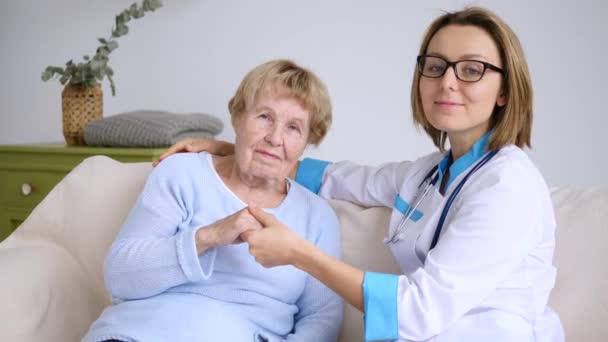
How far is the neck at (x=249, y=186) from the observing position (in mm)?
1558

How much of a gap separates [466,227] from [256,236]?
371 mm

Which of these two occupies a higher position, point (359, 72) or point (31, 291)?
point (359, 72)

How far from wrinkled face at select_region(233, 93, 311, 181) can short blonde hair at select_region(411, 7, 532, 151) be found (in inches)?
14.7

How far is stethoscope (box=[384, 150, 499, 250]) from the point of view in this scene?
1330 mm

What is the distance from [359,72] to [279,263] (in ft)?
5.55

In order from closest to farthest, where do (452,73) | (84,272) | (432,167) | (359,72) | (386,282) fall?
(386,282)
(452,73)
(432,167)
(84,272)
(359,72)

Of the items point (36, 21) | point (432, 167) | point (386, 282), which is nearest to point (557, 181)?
point (432, 167)

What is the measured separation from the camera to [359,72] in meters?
2.84

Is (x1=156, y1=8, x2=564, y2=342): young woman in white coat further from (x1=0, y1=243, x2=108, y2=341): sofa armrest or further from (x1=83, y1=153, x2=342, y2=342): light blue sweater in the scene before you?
(x1=0, y1=243, x2=108, y2=341): sofa armrest

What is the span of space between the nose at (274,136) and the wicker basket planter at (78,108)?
140 cm

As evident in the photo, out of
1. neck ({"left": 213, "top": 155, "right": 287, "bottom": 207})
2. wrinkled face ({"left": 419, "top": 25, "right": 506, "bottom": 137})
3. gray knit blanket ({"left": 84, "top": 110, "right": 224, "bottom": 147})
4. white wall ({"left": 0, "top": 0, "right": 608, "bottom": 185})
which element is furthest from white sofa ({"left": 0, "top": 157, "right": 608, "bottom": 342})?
white wall ({"left": 0, "top": 0, "right": 608, "bottom": 185})

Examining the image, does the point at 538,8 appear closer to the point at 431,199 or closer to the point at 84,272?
the point at 431,199

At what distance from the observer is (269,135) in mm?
1507

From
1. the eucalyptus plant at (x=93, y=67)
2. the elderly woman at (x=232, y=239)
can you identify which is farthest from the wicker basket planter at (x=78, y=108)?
the elderly woman at (x=232, y=239)
